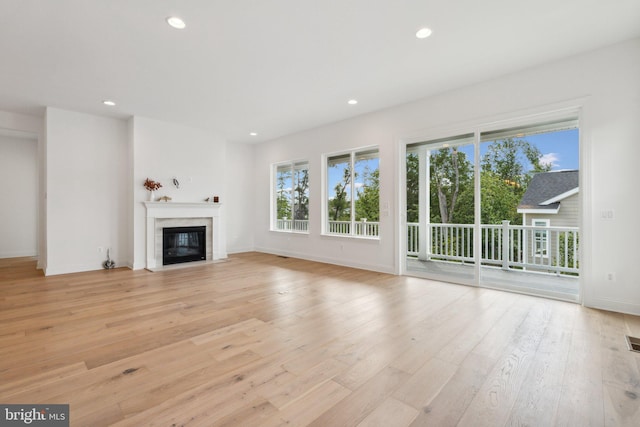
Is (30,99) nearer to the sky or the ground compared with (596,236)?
nearer to the sky

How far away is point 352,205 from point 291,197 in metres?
1.99

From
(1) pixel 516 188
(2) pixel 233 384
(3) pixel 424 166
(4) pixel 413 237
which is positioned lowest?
(2) pixel 233 384

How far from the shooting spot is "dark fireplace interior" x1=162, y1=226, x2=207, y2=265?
6.03 m

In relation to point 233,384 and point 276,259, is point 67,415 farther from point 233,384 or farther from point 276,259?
point 276,259

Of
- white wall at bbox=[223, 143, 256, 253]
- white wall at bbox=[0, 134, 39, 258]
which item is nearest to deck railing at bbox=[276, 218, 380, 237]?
white wall at bbox=[223, 143, 256, 253]

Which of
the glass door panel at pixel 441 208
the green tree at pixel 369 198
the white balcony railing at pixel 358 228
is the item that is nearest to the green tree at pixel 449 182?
the glass door panel at pixel 441 208

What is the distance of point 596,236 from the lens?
333 cm

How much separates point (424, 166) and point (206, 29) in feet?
13.5

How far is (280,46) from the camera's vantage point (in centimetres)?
322

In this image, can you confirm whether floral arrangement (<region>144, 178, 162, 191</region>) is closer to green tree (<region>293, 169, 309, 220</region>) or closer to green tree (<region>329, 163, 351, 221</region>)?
green tree (<region>293, 169, 309, 220</region>)

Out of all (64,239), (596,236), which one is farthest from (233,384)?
(64,239)

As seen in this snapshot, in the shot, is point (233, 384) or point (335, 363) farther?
point (335, 363)

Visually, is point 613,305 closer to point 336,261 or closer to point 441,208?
point 441,208

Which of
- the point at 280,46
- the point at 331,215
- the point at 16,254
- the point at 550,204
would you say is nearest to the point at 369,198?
the point at 331,215
